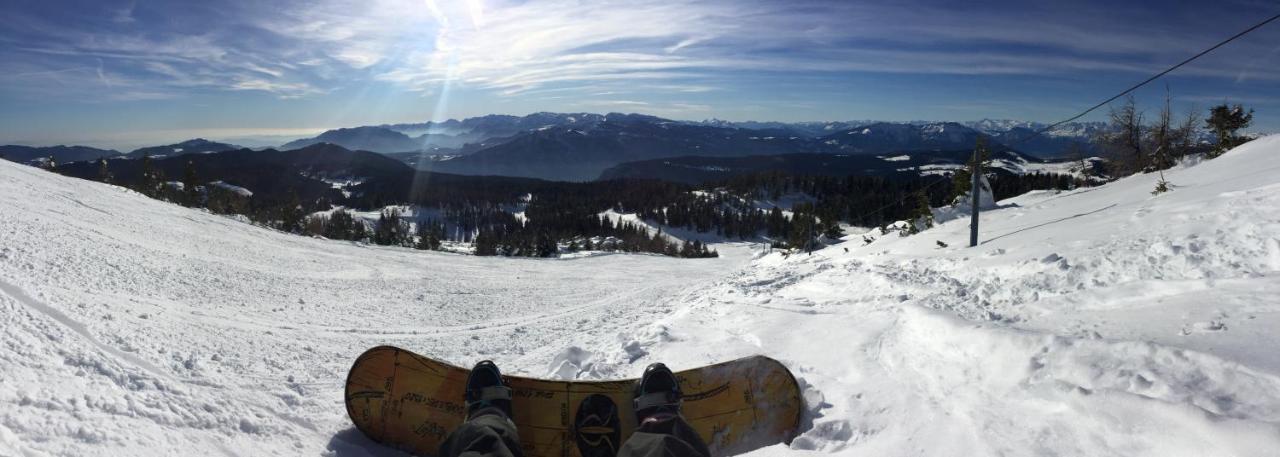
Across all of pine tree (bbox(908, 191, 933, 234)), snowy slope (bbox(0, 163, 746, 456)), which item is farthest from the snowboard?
pine tree (bbox(908, 191, 933, 234))

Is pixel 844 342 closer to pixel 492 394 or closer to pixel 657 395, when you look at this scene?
pixel 657 395

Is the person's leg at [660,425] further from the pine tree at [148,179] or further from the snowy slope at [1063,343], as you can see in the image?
the pine tree at [148,179]

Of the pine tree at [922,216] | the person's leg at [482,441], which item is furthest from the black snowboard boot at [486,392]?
the pine tree at [922,216]

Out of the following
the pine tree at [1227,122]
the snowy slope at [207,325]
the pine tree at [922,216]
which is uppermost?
the pine tree at [1227,122]

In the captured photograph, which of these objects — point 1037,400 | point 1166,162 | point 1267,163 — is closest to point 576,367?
point 1037,400

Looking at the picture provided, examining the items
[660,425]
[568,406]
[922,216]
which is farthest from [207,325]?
[922,216]
